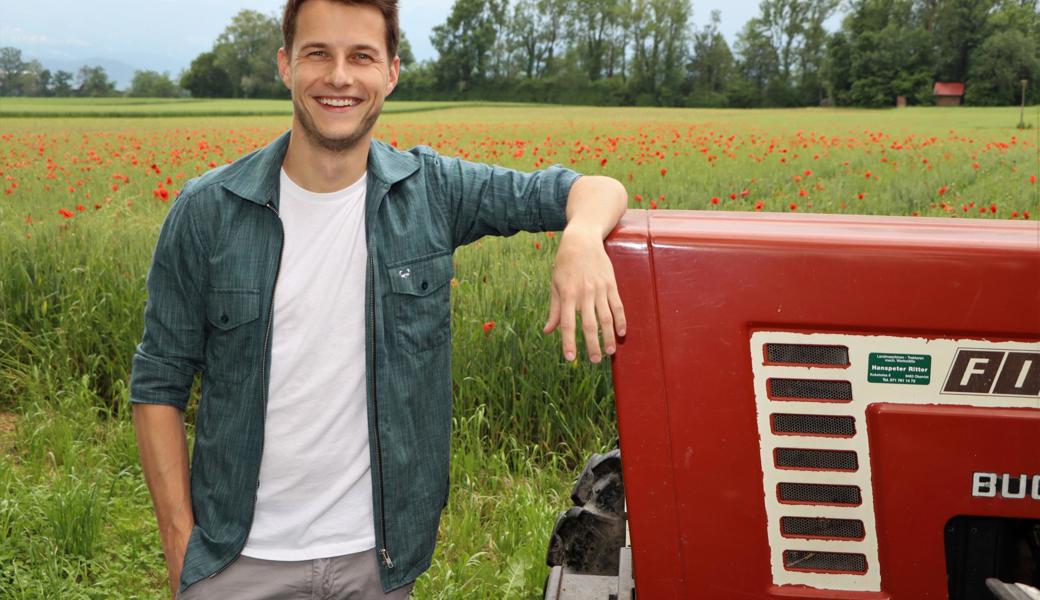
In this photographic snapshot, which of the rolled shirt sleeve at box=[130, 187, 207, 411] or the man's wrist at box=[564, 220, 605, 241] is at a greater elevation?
the man's wrist at box=[564, 220, 605, 241]

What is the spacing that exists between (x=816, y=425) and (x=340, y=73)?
3.18 ft

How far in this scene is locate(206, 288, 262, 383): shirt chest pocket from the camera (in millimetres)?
1686

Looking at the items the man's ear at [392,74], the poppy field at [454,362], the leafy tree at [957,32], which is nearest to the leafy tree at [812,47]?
the poppy field at [454,362]

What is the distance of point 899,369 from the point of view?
1269 millimetres

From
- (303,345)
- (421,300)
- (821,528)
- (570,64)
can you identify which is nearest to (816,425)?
(821,528)

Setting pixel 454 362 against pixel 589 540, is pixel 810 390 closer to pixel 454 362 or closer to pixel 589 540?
pixel 589 540

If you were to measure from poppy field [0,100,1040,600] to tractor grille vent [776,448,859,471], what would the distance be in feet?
4.63

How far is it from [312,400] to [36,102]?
21.9 m

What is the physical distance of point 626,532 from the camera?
6.45 ft

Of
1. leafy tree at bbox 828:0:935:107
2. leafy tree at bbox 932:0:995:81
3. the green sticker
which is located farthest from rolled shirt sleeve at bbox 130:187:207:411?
leafy tree at bbox 828:0:935:107

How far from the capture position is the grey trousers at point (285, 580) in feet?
5.63

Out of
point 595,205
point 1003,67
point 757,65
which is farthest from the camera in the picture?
point 757,65

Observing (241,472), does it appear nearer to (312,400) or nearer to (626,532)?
(312,400)

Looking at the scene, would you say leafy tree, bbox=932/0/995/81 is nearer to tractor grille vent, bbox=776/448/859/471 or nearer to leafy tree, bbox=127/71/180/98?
tractor grille vent, bbox=776/448/859/471
